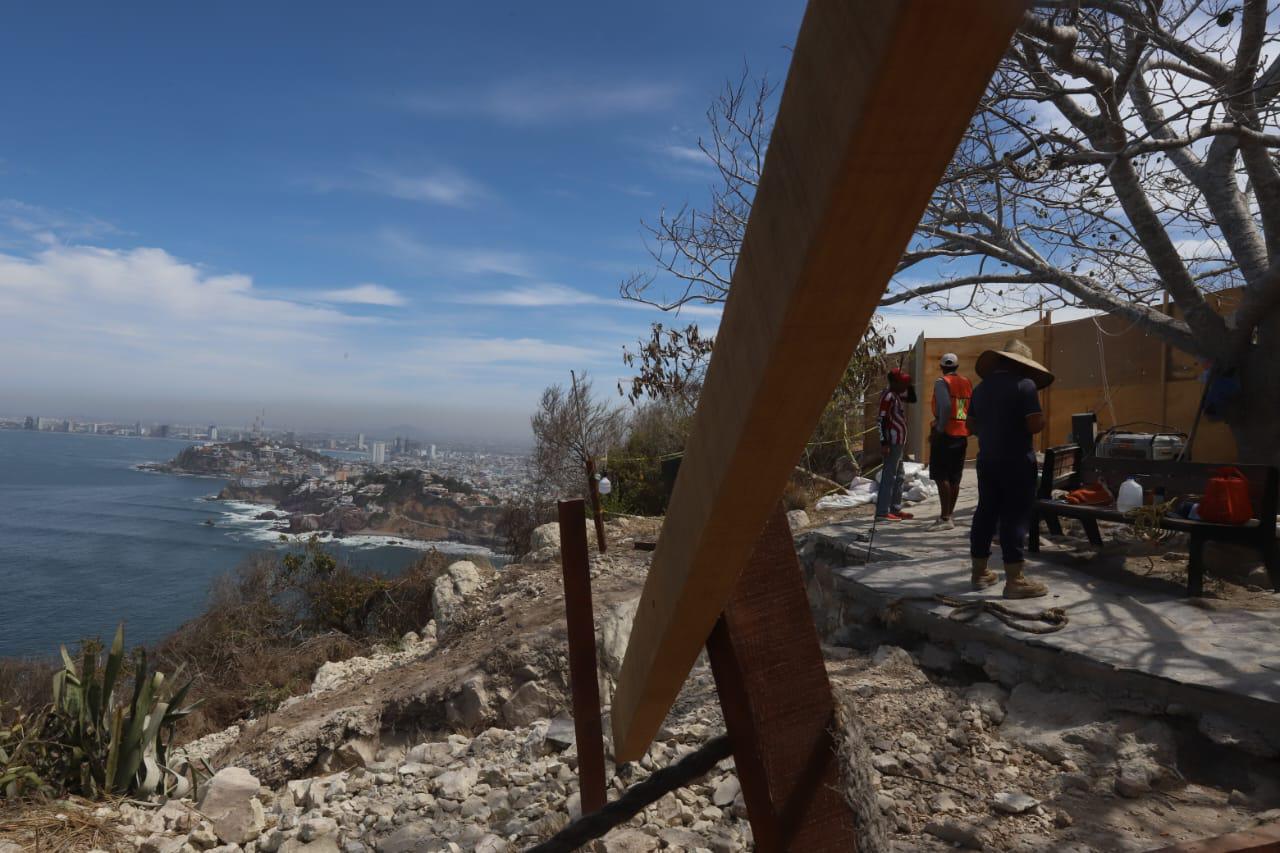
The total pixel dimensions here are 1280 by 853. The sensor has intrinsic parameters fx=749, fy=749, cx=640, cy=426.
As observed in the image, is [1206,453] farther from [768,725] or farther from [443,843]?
[768,725]

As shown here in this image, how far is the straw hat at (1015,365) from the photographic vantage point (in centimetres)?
490

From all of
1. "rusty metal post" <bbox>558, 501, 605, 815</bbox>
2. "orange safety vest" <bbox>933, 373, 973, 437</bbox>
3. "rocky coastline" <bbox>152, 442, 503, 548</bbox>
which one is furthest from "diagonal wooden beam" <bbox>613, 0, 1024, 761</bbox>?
"rocky coastline" <bbox>152, 442, 503, 548</bbox>

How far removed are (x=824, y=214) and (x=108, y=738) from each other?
6601 millimetres

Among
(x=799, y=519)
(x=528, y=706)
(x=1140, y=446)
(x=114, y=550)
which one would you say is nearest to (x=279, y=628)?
(x=528, y=706)

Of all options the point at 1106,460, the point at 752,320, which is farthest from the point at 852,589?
the point at 752,320

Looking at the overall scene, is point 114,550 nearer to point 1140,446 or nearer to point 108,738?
point 108,738

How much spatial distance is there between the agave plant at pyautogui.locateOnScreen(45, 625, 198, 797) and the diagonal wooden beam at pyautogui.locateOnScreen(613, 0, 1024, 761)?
6.08 meters

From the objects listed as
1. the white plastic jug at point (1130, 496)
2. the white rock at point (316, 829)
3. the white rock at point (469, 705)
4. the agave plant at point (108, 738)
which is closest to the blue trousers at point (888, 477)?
the white plastic jug at point (1130, 496)

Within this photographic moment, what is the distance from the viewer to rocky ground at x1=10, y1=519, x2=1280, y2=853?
2824 millimetres

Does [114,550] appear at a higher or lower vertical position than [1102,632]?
lower

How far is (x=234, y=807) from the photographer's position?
14.7ft

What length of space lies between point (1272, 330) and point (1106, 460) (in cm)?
153

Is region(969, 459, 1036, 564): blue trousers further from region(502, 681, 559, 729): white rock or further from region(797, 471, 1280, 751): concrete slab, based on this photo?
region(502, 681, 559, 729): white rock

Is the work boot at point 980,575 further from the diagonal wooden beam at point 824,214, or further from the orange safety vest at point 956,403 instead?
the diagonal wooden beam at point 824,214
